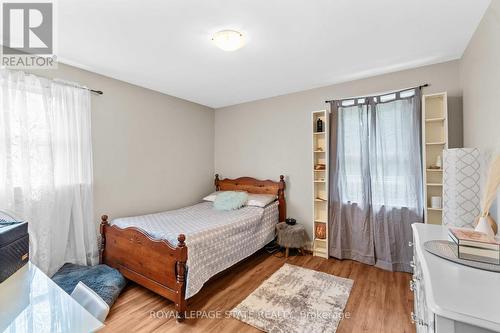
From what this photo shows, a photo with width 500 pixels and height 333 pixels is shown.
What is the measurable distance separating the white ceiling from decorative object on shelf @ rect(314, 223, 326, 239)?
212 cm

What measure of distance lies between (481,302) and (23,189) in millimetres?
3313

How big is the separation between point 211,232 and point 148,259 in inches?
26.2

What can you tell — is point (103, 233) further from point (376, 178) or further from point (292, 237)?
point (376, 178)

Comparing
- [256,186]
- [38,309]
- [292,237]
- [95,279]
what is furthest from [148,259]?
[256,186]

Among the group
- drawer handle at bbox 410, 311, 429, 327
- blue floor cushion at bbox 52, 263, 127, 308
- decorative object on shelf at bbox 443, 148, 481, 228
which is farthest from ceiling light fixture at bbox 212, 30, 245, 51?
blue floor cushion at bbox 52, 263, 127, 308

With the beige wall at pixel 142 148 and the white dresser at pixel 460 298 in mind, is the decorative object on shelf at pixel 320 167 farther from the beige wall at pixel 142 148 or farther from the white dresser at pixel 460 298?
the white dresser at pixel 460 298

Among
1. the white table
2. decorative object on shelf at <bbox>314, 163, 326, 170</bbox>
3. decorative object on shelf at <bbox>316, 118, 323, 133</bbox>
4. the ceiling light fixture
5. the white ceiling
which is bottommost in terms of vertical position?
the white table

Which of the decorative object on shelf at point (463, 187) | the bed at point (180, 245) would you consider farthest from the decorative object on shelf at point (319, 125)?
the decorative object on shelf at point (463, 187)

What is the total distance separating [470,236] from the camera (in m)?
1.12

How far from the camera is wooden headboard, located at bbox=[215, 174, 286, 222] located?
3.72m

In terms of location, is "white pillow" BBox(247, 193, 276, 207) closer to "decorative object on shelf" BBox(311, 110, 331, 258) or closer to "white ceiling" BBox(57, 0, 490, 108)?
"decorative object on shelf" BBox(311, 110, 331, 258)

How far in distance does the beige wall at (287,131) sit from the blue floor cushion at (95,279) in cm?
249

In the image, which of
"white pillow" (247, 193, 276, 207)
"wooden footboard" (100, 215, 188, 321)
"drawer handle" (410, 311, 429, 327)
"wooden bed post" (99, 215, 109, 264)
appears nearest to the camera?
"drawer handle" (410, 311, 429, 327)

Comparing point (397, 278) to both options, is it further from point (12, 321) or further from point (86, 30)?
point (86, 30)
